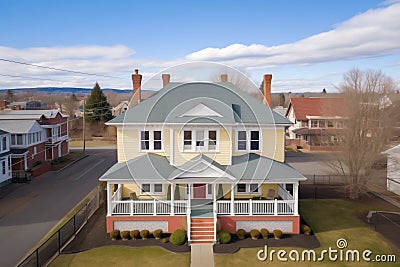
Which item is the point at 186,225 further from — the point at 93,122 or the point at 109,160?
the point at 93,122

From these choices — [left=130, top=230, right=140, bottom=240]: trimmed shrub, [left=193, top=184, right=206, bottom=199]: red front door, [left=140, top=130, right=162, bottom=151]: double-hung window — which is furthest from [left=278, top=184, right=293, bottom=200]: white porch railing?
[left=130, top=230, right=140, bottom=240]: trimmed shrub

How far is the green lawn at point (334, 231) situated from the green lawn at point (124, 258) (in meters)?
2.00

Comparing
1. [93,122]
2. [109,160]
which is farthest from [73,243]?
[93,122]

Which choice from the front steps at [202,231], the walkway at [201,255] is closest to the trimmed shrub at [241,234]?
the front steps at [202,231]

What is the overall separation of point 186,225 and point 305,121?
46.0m

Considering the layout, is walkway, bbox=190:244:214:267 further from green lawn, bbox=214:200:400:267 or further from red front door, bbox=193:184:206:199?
red front door, bbox=193:184:206:199

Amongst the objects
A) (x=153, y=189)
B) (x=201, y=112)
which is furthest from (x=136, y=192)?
(x=201, y=112)

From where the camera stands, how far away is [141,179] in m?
19.2

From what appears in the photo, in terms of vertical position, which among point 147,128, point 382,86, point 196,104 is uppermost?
point 382,86

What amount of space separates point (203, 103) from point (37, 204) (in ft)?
49.7

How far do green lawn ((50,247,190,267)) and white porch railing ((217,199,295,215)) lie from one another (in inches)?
151

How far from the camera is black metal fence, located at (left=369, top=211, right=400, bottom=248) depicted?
1863cm

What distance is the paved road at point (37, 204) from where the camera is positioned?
18.2 metres

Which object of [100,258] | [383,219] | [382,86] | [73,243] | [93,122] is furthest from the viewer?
[93,122]
